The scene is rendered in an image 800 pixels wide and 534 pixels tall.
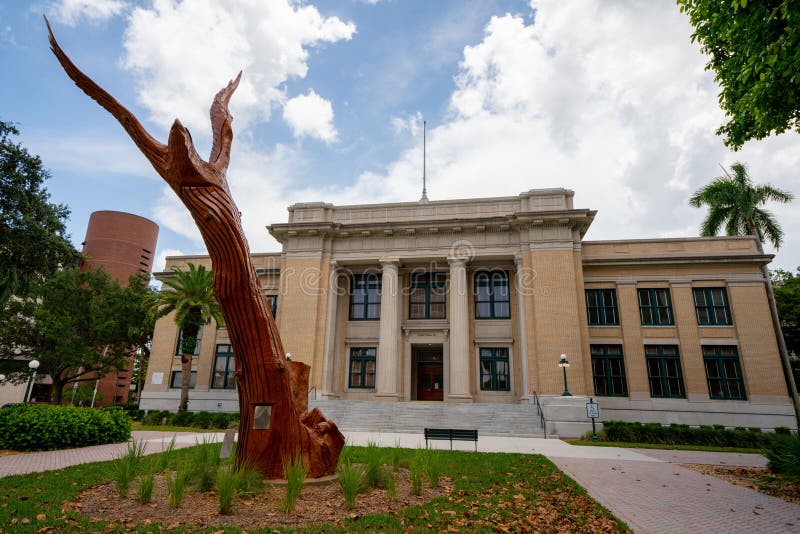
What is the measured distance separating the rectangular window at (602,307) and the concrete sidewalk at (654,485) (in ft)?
38.7

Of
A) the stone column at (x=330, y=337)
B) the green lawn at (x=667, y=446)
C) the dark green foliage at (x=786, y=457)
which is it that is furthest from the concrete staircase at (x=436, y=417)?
the dark green foliage at (x=786, y=457)

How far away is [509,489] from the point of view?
8.73 metres

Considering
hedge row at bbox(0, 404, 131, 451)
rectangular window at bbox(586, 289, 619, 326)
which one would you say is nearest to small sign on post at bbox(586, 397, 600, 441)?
rectangular window at bbox(586, 289, 619, 326)

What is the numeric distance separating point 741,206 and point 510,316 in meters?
15.0

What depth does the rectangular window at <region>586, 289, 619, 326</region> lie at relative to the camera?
92.7 ft

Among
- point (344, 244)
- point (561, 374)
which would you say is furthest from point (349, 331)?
point (561, 374)

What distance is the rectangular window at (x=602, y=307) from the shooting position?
28.3 m

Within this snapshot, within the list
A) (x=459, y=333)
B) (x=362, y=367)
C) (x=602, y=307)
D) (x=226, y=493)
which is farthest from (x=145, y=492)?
(x=602, y=307)

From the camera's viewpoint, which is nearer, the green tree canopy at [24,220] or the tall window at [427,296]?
the green tree canopy at [24,220]

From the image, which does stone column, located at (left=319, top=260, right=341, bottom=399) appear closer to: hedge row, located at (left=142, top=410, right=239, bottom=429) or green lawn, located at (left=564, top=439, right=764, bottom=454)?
hedge row, located at (left=142, top=410, right=239, bottom=429)

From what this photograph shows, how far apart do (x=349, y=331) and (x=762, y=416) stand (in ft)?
81.7

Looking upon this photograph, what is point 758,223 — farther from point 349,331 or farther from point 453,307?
point 349,331

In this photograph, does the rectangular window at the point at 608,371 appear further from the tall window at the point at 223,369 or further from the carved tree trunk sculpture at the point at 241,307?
the tall window at the point at 223,369

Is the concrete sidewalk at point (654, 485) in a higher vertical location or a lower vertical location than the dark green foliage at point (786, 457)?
lower
